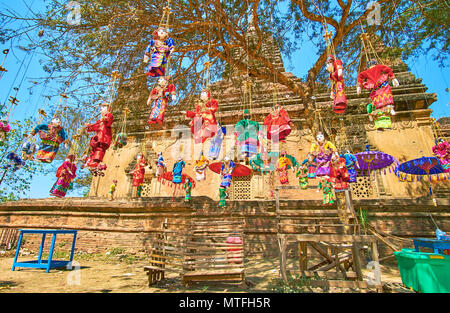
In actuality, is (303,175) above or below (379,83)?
below

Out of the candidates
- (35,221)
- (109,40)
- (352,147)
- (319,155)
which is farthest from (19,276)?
(352,147)

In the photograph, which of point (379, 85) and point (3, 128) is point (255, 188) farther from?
point (3, 128)

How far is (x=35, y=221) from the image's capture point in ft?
27.2

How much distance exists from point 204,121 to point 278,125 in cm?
171

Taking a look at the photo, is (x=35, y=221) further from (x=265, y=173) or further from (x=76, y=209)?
(x=265, y=173)

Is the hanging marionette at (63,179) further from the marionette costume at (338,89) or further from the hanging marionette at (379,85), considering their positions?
the hanging marionette at (379,85)

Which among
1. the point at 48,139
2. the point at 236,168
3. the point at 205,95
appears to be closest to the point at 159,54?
the point at 205,95

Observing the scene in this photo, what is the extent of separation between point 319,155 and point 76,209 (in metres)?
8.14

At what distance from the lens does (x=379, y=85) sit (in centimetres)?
479

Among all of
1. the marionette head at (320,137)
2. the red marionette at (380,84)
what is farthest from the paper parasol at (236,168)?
the red marionette at (380,84)

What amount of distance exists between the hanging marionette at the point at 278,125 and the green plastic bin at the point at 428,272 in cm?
308

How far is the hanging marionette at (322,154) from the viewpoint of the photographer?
16.3ft

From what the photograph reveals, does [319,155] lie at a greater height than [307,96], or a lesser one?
lesser

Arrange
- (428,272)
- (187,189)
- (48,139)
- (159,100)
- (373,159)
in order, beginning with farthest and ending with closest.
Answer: (373,159)
(187,189)
(48,139)
(159,100)
(428,272)
